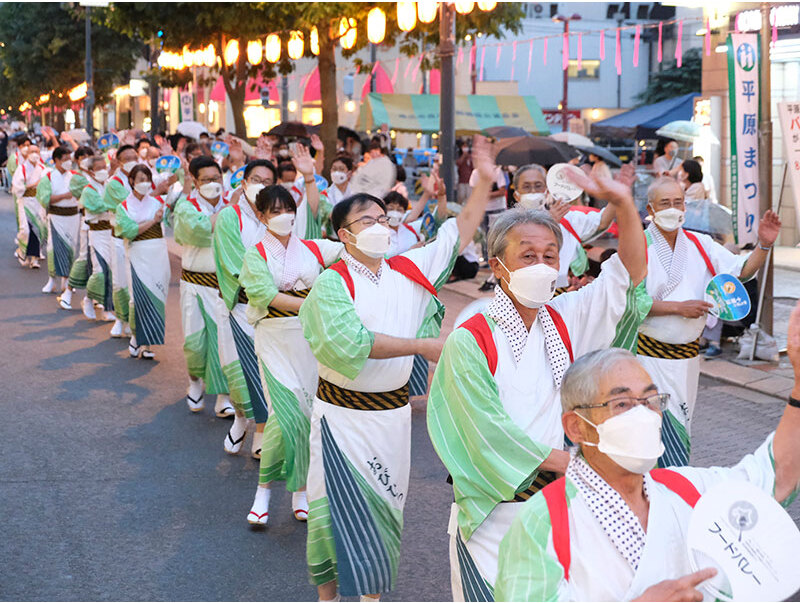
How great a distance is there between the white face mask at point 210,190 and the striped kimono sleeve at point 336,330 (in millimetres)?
3770

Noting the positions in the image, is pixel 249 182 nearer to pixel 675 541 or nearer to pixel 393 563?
pixel 393 563

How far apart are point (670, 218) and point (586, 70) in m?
46.6

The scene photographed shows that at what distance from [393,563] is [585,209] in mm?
3155

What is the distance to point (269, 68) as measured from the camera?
25.0 metres

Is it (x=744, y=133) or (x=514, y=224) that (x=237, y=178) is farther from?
(x=514, y=224)

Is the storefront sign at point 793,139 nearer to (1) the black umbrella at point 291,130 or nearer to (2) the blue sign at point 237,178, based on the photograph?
(2) the blue sign at point 237,178

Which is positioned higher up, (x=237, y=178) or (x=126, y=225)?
(x=237, y=178)

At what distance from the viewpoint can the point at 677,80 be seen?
47281mm

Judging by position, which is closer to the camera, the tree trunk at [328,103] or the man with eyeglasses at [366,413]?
the man with eyeglasses at [366,413]

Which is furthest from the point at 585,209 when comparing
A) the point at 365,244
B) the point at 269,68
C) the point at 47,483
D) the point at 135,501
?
the point at 269,68

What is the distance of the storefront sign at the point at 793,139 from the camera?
8828 mm

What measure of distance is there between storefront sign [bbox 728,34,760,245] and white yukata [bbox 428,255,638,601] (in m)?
6.75

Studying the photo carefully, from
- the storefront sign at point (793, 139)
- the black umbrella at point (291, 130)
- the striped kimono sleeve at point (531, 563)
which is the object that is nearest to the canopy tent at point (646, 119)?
the black umbrella at point (291, 130)

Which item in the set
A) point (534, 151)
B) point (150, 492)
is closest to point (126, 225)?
point (150, 492)
